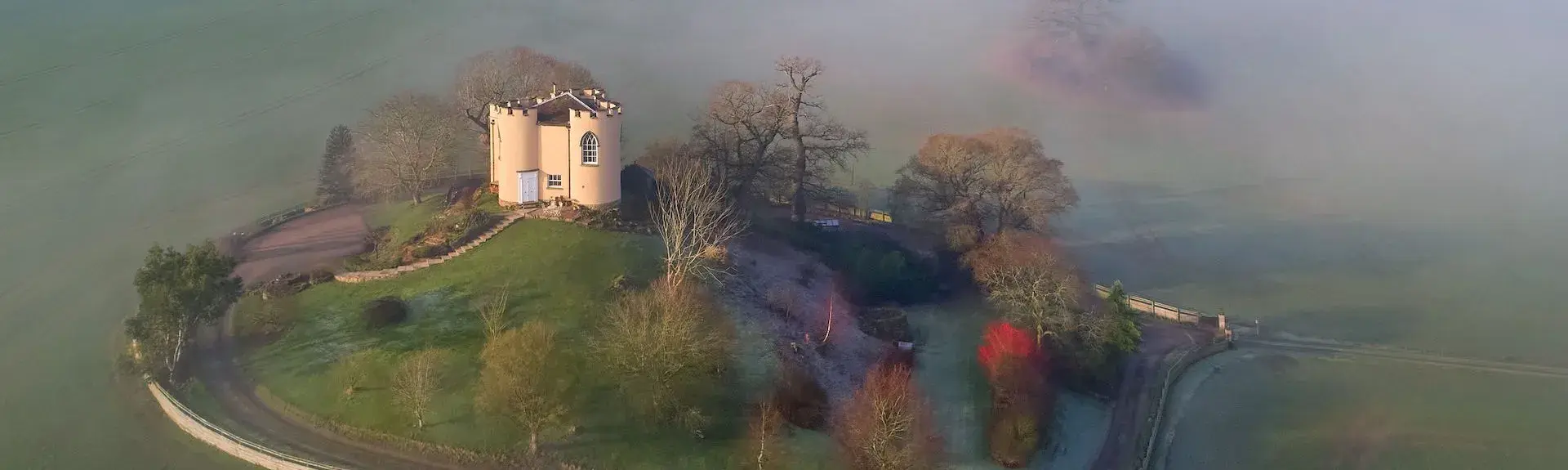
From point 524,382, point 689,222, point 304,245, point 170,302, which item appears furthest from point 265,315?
point 689,222

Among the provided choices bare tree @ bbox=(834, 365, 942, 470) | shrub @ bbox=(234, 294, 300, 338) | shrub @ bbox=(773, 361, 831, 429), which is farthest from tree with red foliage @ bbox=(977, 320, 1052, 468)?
shrub @ bbox=(234, 294, 300, 338)

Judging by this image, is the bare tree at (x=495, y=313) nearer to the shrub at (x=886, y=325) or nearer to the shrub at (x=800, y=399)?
the shrub at (x=800, y=399)

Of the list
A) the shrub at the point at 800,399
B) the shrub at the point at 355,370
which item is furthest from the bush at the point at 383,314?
the shrub at the point at 800,399

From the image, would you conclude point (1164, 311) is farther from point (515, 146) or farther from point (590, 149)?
point (515, 146)

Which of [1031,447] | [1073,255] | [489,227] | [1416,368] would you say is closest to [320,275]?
[489,227]

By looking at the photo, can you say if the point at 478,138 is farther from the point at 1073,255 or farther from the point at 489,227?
the point at 1073,255
